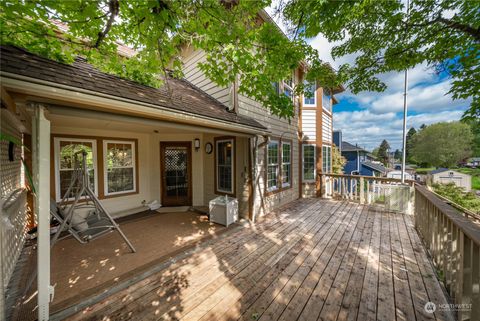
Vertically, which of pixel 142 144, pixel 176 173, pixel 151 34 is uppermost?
pixel 151 34

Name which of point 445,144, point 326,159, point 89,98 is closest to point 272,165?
point 326,159

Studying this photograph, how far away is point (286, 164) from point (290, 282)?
461 cm

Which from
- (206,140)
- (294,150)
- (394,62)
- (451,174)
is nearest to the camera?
(394,62)

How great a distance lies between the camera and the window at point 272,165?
5.78 metres

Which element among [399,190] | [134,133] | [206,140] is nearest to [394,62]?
[399,190]

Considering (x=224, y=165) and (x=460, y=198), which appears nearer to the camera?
(x=224, y=165)

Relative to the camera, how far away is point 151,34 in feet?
7.86

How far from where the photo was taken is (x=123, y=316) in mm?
1956

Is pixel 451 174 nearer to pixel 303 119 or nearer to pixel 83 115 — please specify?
pixel 303 119

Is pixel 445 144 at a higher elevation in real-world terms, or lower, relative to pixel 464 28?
higher

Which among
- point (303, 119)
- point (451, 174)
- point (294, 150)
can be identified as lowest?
point (451, 174)

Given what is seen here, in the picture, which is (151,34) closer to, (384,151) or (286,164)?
(286,164)

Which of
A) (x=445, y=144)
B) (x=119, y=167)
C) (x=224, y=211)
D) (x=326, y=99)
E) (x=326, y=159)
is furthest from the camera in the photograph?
(x=445, y=144)

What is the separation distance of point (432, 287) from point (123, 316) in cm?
373
